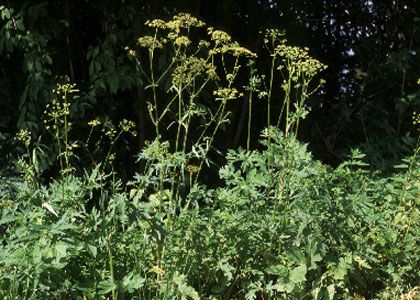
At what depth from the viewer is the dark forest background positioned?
4672 mm

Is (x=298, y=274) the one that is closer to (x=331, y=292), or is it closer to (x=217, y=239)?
(x=331, y=292)

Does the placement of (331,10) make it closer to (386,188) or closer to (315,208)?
(386,188)

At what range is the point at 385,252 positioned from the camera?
11.6 feet

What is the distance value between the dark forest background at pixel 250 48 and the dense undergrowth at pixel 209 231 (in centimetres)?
127

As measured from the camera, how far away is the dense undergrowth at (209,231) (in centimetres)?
288

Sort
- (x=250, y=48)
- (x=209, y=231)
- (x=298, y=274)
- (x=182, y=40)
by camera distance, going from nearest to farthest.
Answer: (x=182, y=40) → (x=298, y=274) → (x=209, y=231) → (x=250, y=48)

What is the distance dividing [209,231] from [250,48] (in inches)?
112

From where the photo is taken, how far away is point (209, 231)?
3273 millimetres

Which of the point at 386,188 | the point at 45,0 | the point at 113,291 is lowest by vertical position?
the point at 113,291

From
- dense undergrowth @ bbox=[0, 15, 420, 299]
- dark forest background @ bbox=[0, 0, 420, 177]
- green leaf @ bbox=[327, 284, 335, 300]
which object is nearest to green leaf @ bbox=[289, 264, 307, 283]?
dense undergrowth @ bbox=[0, 15, 420, 299]

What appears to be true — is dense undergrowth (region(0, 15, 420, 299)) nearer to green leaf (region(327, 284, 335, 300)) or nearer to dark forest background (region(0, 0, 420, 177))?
green leaf (region(327, 284, 335, 300))

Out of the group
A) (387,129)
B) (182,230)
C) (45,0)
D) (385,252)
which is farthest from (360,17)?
(182,230)

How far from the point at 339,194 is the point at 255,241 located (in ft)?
1.61

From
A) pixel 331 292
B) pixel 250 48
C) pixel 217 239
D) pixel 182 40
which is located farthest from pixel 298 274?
pixel 250 48
